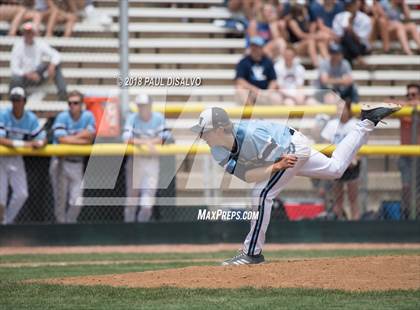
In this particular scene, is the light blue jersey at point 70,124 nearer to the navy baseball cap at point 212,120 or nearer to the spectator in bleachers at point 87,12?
the spectator in bleachers at point 87,12

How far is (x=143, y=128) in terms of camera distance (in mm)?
14211

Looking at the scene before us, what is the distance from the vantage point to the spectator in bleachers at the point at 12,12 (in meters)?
16.2

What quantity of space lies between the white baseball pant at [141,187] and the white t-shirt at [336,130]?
2.67m

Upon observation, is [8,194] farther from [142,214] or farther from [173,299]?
[173,299]

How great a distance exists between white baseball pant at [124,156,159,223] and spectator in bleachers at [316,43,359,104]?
373 cm

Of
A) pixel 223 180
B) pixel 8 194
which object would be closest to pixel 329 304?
pixel 223 180

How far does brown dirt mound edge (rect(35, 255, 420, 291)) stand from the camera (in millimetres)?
8461

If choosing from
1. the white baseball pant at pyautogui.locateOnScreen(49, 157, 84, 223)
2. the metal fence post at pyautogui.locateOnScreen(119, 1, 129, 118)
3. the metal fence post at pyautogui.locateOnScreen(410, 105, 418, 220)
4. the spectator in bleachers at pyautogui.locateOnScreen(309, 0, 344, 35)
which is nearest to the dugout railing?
the metal fence post at pyautogui.locateOnScreen(410, 105, 418, 220)

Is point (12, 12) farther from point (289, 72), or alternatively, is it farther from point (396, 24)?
point (396, 24)

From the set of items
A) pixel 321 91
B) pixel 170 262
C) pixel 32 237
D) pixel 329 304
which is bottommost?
pixel 32 237

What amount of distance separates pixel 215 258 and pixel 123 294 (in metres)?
4.31

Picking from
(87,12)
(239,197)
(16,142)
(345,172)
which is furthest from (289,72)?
(16,142)

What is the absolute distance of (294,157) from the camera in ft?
30.7

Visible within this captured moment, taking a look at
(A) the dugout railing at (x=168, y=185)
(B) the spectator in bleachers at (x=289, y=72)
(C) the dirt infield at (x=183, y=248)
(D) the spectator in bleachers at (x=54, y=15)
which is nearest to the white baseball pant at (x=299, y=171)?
(C) the dirt infield at (x=183, y=248)
